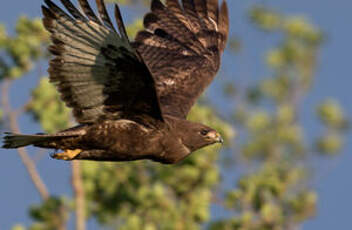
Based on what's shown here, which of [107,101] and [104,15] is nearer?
[104,15]

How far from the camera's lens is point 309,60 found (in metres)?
26.8

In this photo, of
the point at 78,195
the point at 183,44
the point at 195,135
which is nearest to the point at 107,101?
the point at 195,135

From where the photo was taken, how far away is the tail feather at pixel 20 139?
24.7 ft

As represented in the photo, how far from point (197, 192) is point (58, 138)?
416 centimetres

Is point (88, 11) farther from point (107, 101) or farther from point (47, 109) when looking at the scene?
point (47, 109)

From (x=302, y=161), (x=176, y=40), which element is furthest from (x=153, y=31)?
(x=302, y=161)

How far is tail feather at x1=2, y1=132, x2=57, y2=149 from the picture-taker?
7540 mm

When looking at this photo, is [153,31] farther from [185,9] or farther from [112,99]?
[112,99]

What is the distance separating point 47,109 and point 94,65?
399 cm

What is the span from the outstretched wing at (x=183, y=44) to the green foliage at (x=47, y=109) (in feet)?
5.50

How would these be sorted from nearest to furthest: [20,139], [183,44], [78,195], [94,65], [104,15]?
[104,15] < [94,65] < [20,139] < [183,44] < [78,195]

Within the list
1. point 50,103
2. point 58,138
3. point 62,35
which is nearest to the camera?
point 62,35

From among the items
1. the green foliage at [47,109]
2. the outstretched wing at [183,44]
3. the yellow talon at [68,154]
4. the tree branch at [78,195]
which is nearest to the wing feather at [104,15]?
the yellow talon at [68,154]

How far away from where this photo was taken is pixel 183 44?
10281mm
